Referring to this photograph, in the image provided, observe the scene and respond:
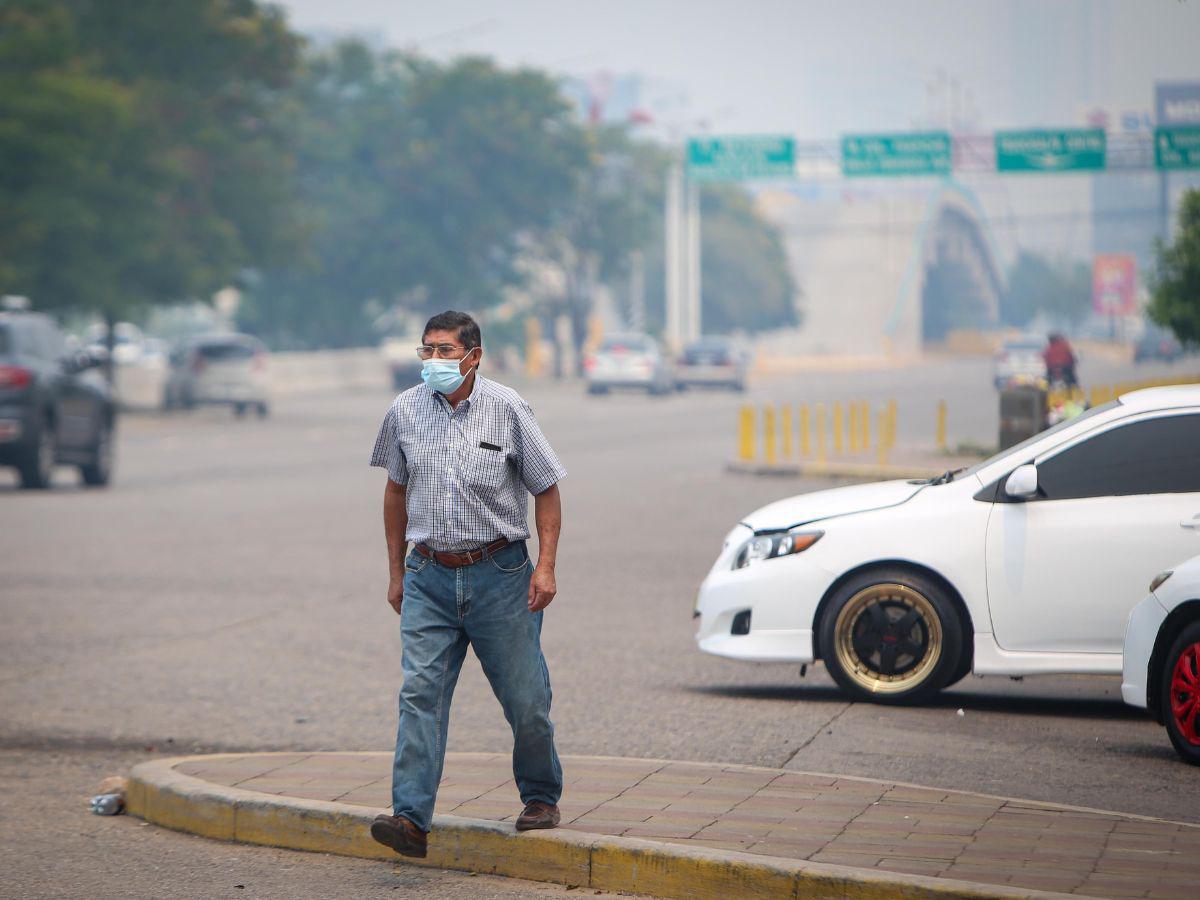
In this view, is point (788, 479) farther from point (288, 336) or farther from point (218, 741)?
point (288, 336)

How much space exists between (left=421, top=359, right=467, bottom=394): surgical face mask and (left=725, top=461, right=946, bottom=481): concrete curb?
15.5 meters

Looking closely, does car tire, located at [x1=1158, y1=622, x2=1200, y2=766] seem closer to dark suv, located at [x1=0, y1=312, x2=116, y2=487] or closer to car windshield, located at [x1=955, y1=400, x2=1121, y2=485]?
car windshield, located at [x1=955, y1=400, x2=1121, y2=485]

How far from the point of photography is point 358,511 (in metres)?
20.2

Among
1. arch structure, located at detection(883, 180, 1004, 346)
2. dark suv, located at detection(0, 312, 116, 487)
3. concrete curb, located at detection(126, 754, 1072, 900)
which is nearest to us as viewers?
concrete curb, located at detection(126, 754, 1072, 900)

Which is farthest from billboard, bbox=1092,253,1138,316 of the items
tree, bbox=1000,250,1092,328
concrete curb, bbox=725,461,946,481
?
tree, bbox=1000,250,1092,328

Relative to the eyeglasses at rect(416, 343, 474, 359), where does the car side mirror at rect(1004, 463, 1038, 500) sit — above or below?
below

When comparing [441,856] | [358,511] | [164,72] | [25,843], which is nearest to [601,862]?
[441,856]

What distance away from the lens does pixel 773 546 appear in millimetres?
9070

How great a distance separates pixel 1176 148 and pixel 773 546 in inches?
1911

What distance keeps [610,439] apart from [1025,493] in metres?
24.5

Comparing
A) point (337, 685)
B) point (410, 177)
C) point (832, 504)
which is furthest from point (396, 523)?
point (410, 177)

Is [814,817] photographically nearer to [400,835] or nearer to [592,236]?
[400,835]

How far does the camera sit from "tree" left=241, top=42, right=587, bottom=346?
72.8 m

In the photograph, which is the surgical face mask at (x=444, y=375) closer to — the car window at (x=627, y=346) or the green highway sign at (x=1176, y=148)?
the car window at (x=627, y=346)
